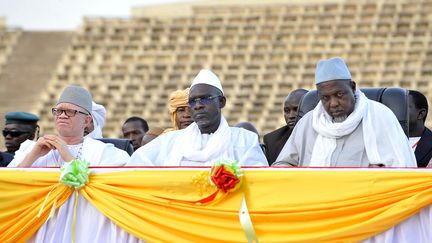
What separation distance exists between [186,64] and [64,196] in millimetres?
27040

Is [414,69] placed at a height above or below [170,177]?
above

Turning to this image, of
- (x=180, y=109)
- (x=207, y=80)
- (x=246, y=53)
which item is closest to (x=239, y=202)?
(x=207, y=80)

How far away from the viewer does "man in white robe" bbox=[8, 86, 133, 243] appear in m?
6.95

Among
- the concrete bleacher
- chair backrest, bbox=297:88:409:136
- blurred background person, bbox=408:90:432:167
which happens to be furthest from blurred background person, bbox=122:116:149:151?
the concrete bleacher

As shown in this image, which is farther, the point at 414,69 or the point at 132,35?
the point at 132,35

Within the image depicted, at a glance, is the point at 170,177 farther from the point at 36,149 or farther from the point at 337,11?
the point at 337,11

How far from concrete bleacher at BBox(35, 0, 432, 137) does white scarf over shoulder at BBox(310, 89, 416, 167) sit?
22371mm

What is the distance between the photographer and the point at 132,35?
36125mm

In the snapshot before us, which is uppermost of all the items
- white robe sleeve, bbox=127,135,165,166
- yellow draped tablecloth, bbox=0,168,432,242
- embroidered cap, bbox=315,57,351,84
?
embroidered cap, bbox=315,57,351,84

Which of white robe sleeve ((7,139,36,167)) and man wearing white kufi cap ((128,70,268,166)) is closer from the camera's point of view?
man wearing white kufi cap ((128,70,268,166))

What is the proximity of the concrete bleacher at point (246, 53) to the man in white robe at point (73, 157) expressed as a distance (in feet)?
71.8

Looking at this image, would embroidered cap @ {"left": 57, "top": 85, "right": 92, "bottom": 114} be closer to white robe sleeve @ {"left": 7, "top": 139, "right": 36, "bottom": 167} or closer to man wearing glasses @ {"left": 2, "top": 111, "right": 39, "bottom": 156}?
white robe sleeve @ {"left": 7, "top": 139, "right": 36, "bottom": 167}

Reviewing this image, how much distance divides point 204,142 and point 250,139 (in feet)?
0.94

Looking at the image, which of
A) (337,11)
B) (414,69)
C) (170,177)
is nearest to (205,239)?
(170,177)
